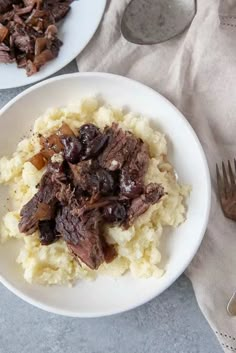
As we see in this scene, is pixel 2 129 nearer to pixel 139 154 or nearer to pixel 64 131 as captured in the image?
pixel 64 131

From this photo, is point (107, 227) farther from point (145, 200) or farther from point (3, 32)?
point (3, 32)

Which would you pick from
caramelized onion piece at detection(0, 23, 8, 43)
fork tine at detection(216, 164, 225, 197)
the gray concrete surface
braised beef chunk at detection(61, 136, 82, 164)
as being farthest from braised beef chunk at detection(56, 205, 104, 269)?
caramelized onion piece at detection(0, 23, 8, 43)

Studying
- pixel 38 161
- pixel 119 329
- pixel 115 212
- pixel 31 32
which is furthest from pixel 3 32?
pixel 119 329

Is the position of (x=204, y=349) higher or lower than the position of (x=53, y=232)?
lower

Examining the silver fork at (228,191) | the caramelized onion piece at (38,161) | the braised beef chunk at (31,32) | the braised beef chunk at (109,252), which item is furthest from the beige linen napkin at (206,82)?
the caramelized onion piece at (38,161)

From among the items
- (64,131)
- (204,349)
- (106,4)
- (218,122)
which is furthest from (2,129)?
(204,349)

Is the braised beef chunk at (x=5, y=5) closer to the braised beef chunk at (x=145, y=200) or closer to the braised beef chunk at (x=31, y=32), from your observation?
the braised beef chunk at (x=31, y=32)
